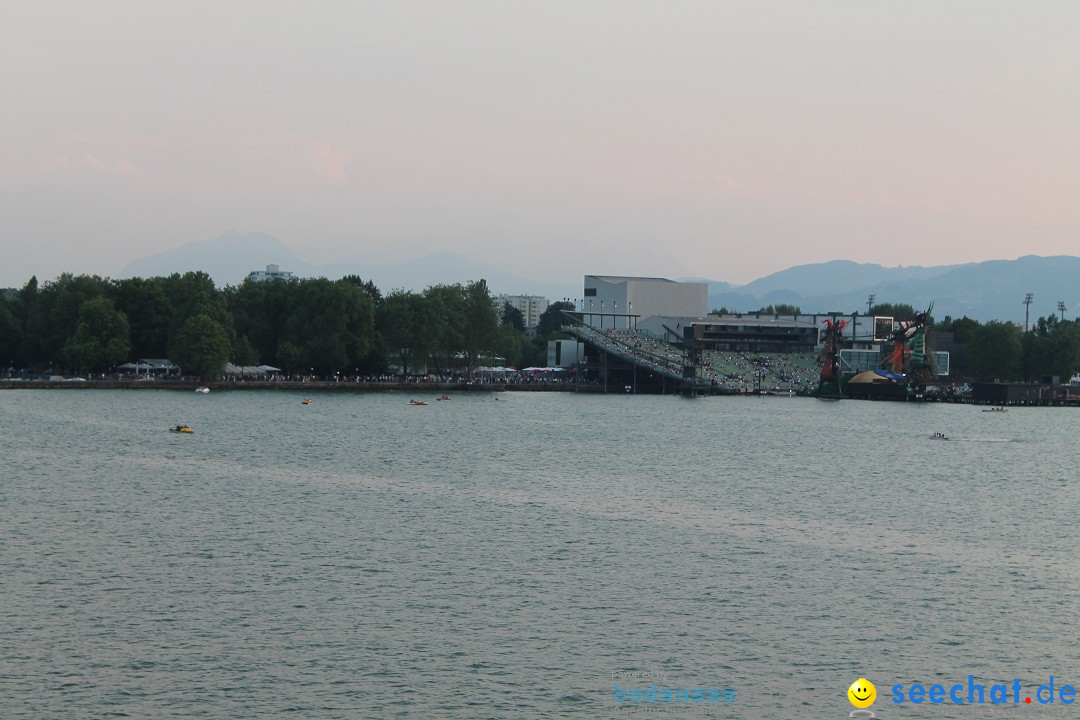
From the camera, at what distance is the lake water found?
→ 24.6 m

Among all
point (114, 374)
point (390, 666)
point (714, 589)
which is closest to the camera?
point (390, 666)

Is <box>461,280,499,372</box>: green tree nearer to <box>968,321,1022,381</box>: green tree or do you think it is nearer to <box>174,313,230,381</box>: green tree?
<box>174,313,230,381</box>: green tree

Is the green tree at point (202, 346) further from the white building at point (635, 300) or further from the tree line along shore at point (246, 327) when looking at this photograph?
the white building at point (635, 300)

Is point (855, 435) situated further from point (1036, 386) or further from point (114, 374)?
point (114, 374)

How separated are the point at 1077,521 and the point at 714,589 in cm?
2284

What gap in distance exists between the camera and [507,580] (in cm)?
3338

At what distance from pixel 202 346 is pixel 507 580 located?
3891 inches

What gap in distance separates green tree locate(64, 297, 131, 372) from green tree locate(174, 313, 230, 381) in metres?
6.67

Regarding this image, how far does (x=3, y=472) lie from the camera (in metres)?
54.2

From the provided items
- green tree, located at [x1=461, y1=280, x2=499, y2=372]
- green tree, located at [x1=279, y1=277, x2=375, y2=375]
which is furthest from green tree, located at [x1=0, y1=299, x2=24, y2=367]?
green tree, located at [x1=461, y1=280, x2=499, y2=372]

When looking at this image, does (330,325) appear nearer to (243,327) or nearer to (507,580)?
(243,327)

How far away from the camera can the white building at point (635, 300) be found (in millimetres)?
174125

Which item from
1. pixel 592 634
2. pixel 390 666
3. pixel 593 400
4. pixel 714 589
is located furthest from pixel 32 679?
pixel 593 400

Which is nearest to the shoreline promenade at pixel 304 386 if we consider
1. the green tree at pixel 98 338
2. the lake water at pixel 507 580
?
the green tree at pixel 98 338
